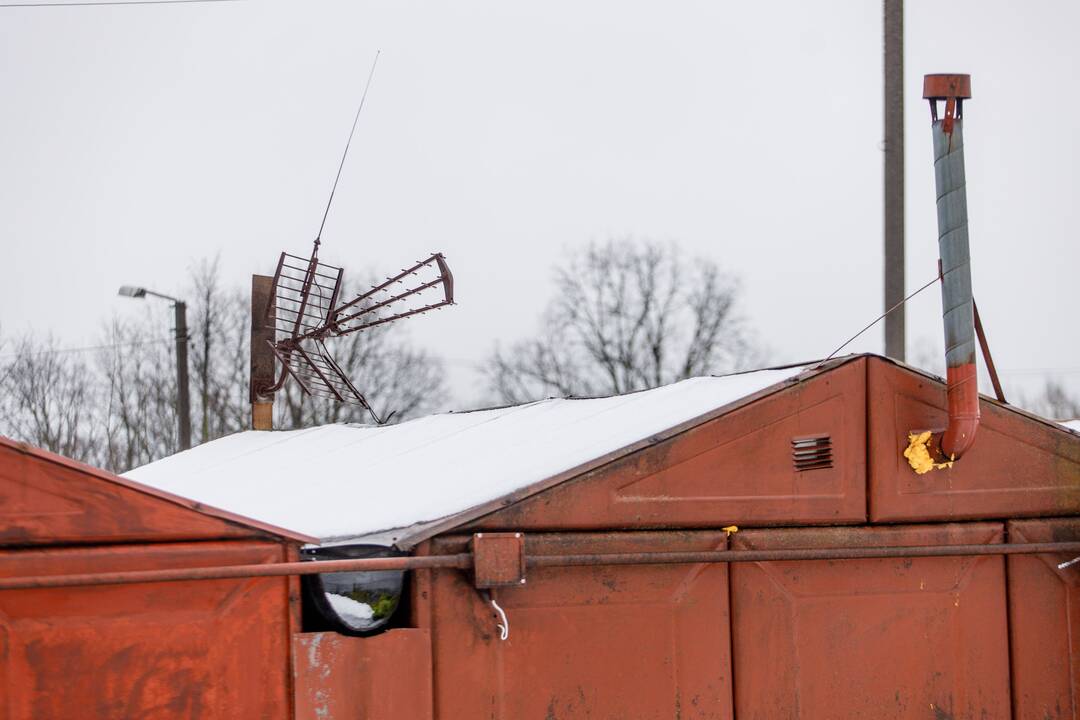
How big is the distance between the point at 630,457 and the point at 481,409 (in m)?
3.73

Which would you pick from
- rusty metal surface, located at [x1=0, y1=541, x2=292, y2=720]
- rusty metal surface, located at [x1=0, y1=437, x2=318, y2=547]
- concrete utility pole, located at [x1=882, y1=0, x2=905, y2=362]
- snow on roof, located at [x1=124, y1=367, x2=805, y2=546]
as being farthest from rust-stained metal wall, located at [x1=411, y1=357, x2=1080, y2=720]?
concrete utility pole, located at [x1=882, y1=0, x2=905, y2=362]

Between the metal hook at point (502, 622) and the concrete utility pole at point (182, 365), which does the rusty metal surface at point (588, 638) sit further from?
the concrete utility pole at point (182, 365)

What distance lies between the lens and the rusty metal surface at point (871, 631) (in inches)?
239

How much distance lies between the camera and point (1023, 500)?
21.4 feet

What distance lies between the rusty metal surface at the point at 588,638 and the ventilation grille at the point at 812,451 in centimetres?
54

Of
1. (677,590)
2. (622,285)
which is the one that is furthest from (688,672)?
(622,285)

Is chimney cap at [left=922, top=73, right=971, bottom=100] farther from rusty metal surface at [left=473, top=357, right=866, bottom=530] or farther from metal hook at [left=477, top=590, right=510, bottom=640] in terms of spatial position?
metal hook at [left=477, top=590, right=510, bottom=640]

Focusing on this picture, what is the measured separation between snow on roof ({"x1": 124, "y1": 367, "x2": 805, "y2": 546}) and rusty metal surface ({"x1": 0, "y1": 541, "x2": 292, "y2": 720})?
2.22 feet

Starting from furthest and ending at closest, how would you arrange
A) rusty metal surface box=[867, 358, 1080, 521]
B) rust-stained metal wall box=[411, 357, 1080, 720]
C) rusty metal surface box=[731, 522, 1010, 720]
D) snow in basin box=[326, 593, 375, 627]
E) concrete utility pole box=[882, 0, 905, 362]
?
concrete utility pole box=[882, 0, 905, 362] < rusty metal surface box=[867, 358, 1080, 521] < rusty metal surface box=[731, 522, 1010, 720] < rust-stained metal wall box=[411, 357, 1080, 720] < snow in basin box=[326, 593, 375, 627]

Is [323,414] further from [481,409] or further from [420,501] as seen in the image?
[420,501]

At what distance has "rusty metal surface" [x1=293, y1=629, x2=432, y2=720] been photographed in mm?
5352

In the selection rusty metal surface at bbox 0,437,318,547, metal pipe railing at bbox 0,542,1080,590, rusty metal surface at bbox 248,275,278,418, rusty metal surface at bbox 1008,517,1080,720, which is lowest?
rusty metal surface at bbox 1008,517,1080,720

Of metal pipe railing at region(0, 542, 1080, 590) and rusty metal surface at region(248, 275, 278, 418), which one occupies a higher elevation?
rusty metal surface at region(248, 275, 278, 418)

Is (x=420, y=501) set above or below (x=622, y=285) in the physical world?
below
